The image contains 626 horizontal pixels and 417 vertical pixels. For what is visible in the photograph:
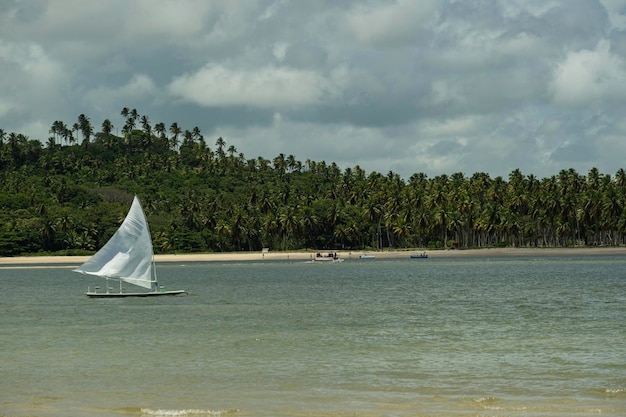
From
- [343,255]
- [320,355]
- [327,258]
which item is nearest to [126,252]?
[320,355]

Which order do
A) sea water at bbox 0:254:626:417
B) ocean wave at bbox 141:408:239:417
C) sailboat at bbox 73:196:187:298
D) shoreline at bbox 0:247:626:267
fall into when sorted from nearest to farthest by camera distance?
ocean wave at bbox 141:408:239:417 → sea water at bbox 0:254:626:417 → sailboat at bbox 73:196:187:298 → shoreline at bbox 0:247:626:267

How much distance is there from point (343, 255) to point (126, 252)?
130m

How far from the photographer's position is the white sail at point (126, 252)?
215 feet

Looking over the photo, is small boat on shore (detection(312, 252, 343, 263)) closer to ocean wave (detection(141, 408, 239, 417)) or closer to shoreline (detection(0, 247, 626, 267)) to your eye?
shoreline (detection(0, 247, 626, 267))

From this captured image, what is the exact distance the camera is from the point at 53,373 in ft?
109

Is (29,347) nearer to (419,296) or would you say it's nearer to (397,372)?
(397,372)

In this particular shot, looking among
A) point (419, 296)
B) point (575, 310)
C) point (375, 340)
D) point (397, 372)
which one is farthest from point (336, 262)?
point (397, 372)

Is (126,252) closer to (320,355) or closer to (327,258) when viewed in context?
(320,355)

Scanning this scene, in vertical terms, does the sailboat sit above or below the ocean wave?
above

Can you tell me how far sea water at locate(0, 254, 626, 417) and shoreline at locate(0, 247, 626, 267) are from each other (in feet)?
352

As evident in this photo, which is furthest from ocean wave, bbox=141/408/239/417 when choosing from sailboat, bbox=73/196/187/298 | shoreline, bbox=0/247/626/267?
shoreline, bbox=0/247/626/267

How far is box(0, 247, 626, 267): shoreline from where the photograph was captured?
17775cm

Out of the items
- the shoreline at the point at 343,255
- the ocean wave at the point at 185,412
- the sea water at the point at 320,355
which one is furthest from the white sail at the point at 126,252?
the shoreline at the point at 343,255

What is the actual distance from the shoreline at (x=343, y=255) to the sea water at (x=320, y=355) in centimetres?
10722
